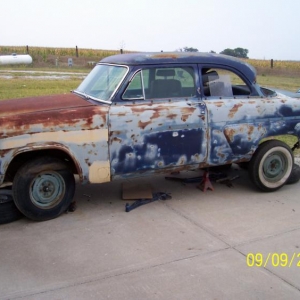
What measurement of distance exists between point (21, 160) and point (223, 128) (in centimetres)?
244

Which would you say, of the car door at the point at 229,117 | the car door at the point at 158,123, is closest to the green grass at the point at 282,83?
the car door at the point at 229,117

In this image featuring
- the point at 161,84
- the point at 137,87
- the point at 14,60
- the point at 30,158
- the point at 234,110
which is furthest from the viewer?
the point at 14,60

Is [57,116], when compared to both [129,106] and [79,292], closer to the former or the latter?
[129,106]

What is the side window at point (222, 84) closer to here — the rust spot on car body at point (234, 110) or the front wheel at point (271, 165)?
the rust spot on car body at point (234, 110)

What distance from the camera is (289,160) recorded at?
5680 millimetres

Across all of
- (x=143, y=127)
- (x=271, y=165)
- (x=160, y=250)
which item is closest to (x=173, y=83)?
(x=143, y=127)

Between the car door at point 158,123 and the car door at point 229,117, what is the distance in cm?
14

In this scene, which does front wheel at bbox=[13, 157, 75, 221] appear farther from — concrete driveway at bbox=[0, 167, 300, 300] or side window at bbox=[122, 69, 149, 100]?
side window at bbox=[122, 69, 149, 100]

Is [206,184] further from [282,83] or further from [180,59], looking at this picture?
[282,83]

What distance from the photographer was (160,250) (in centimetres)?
396

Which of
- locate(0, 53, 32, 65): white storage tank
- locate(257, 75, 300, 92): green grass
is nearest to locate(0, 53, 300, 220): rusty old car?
locate(257, 75, 300, 92): green grass

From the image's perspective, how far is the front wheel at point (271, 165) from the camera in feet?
17.9

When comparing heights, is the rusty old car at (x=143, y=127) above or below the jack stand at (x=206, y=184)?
above

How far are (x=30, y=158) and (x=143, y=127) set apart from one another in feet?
4.27
